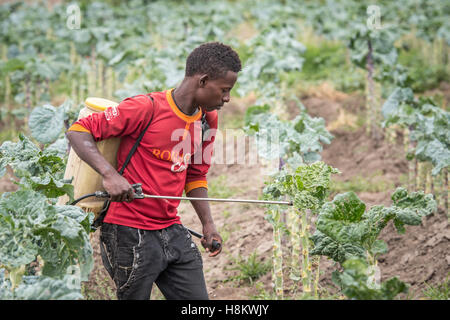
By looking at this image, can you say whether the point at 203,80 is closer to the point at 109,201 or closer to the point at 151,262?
the point at 109,201

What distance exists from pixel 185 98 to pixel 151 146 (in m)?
0.27

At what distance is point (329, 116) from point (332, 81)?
1657mm

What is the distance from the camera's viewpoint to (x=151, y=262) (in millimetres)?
2506

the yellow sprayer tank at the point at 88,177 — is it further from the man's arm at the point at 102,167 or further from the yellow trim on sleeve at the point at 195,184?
the yellow trim on sleeve at the point at 195,184

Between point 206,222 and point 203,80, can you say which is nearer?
point 203,80

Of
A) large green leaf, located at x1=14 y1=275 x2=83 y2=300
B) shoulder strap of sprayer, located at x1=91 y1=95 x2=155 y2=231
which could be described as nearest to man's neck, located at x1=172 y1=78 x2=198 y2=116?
shoulder strap of sprayer, located at x1=91 y1=95 x2=155 y2=231

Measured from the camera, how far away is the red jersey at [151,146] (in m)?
2.44

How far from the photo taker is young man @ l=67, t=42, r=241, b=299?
2.48m

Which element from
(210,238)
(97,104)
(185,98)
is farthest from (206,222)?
(97,104)

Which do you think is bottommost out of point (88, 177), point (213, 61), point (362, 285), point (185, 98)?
point (362, 285)

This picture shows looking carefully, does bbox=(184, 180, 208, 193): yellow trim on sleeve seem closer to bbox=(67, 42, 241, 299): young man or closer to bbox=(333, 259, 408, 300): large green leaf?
bbox=(67, 42, 241, 299): young man

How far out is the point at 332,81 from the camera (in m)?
9.18

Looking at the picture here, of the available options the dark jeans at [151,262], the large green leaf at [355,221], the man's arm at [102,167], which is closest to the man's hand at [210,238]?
the dark jeans at [151,262]
